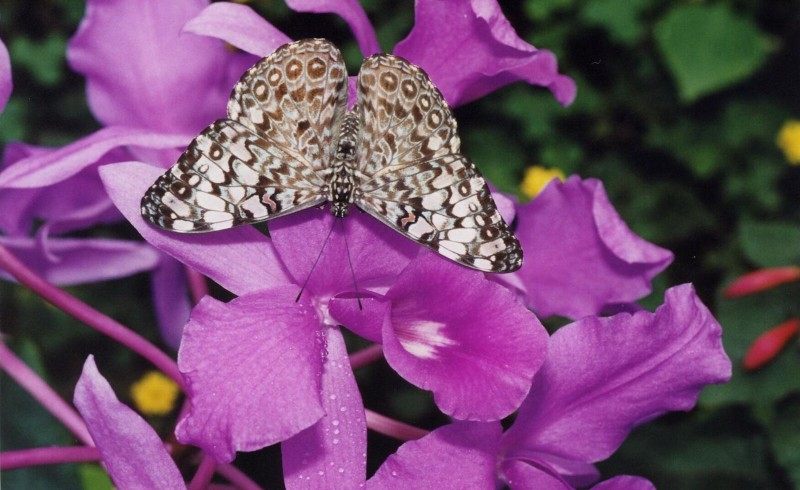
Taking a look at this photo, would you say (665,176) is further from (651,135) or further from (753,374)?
(753,374)

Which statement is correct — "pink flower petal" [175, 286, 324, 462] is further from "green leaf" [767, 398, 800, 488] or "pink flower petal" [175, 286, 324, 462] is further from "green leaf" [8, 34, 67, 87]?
"green leaf" [8, 34, 67, 87]

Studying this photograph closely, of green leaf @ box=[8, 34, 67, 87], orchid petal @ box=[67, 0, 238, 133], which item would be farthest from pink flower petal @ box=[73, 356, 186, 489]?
green leaf @ box=[8, 34, 67, 87]

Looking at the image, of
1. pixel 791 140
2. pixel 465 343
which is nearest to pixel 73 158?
pixel 465 343

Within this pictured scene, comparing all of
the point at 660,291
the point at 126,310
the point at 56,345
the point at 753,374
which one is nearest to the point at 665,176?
the point at 660,291

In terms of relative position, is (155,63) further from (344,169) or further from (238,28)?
(344,169)

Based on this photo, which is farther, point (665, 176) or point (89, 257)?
point (665, 176)

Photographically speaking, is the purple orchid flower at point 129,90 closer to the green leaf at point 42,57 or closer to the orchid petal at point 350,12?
the orchid petal at point 350,12
